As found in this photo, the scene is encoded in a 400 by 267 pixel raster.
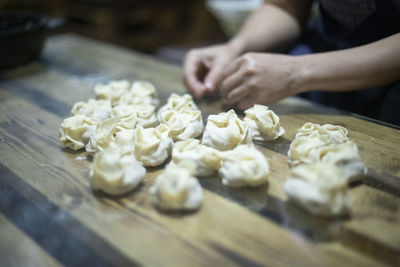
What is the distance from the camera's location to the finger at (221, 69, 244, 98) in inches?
48.2

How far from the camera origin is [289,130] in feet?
3.85

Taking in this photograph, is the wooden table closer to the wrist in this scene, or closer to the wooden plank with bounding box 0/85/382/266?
the wooden plank with bounding box 0/85/382/266

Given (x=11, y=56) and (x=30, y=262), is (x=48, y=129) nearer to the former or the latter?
(x=30, y=262)

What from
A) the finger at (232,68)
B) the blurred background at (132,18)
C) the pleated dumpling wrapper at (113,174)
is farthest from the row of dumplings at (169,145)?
the blurred background at (132,18)

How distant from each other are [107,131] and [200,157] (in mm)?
340

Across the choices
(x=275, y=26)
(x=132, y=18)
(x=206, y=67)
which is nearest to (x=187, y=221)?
(x=206, y=67)

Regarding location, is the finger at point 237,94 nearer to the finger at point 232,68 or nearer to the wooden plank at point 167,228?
the finger at point 232,68

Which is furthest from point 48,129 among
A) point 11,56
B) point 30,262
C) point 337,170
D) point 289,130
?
point 337,170

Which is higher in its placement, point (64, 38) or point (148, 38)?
point (64, 38)

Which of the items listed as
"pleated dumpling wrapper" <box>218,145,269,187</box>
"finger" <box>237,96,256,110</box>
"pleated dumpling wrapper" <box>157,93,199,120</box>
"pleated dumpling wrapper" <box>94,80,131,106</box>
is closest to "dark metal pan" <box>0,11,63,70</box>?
"pleated dumpling wrapper" <box>94,80,131,106</box>

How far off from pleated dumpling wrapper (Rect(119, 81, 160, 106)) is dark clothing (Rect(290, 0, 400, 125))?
0.76 meters

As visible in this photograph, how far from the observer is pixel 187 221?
770 mm

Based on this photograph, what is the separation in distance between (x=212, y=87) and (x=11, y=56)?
3.71 feet

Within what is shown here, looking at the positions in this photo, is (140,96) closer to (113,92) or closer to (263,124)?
(113,92)
